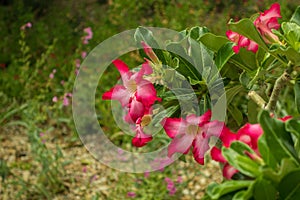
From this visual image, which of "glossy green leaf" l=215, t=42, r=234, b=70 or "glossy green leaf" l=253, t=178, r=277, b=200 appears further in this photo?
"glossy green leaf" l=215, t=42, r=234, b=70

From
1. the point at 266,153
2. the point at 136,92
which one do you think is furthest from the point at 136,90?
the point at 266,153

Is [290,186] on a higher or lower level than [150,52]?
lower

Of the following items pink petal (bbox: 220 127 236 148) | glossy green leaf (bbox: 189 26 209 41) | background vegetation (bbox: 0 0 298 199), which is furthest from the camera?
background vegetation (bbox: 0 0 298 199)

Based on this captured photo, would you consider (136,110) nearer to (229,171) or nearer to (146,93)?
(146,93)

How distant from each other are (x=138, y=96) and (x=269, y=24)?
26 centimetres

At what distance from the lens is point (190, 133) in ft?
2.88

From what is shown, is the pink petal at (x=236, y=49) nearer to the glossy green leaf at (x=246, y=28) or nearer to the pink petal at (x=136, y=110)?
the glossy green leaf at (x=246, y=28)

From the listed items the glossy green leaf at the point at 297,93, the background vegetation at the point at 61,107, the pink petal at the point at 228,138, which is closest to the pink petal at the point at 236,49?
the glossy green leaf at the point at 297,93

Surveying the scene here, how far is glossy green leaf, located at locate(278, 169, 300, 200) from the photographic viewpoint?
630mm

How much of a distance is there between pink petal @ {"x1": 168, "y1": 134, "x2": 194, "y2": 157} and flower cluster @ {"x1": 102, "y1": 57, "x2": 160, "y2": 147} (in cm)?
8

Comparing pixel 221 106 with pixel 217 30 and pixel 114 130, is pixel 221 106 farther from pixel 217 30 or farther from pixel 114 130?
pixel 217 30

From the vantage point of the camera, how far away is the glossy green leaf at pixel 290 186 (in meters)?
0.63

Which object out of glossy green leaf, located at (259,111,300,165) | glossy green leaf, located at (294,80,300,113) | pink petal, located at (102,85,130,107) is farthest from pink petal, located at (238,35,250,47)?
glossy green leaf, located at (259,111,300,165)

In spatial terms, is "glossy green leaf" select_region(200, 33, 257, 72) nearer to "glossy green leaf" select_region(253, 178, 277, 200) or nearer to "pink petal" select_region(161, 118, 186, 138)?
"pink petal" select_region(161, 118, 186, 138)
